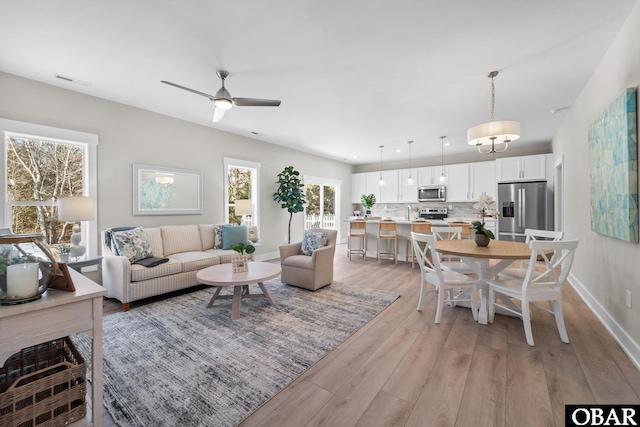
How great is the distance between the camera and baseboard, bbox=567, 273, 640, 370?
→ 1987 mm

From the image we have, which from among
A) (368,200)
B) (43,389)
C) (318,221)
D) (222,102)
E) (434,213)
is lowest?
(43,389)

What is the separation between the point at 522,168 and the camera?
19.6 ft

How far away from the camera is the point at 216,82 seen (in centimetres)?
310

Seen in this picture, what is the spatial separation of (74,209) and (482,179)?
784 cm

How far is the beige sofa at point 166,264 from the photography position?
311 cm

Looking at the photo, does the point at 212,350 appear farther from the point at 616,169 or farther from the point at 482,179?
the point at 482,179

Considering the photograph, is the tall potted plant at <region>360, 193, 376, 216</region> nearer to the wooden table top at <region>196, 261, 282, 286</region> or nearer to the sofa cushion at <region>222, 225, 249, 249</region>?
the sofa cushion at <region>222, 225, 249, 249</region>

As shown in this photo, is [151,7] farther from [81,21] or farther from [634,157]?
[634,157]

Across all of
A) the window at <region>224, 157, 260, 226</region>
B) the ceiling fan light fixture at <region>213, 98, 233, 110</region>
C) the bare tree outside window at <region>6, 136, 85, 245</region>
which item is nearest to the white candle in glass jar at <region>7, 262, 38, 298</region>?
the ceiling fan light fixture at <region>213, 98, 233, 110</region>

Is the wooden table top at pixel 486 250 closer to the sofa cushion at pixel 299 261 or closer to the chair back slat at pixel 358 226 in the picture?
the sofa cushion at pixel 299 261

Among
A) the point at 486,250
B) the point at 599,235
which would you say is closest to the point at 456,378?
the point at 486,250

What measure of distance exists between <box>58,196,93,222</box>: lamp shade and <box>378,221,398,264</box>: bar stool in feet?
15.3

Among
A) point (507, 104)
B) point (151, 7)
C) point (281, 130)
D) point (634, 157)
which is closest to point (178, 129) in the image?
point (281, 130)

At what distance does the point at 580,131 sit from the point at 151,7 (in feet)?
16.2
